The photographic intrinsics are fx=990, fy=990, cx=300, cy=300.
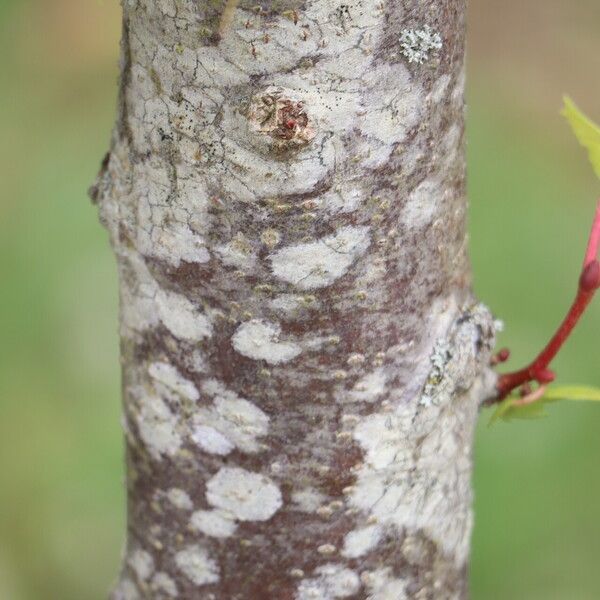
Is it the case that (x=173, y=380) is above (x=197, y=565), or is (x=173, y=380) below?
above

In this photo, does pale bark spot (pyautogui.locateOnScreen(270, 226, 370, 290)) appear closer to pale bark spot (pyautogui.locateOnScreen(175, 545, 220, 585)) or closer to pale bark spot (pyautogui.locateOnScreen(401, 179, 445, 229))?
pale bark spot (pyautogui.locateOnScreen(401, 179, 445, 229))

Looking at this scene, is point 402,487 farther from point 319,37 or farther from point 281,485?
point 319,37

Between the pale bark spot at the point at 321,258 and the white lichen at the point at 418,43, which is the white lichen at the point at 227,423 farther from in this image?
the white lichen at the point at 418,43

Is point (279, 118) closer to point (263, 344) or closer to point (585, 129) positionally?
point (263, 344)

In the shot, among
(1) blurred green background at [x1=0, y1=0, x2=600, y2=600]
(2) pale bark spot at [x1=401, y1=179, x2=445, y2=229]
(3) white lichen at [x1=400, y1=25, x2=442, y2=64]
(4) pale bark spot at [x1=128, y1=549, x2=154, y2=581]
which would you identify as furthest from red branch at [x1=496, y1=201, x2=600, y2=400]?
(1) blurred green background at [x1=0, y1=0, x2=600, y2=600]

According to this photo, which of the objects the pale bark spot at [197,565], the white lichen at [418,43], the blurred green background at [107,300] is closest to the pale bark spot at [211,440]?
the pale bark spot at [197,565]

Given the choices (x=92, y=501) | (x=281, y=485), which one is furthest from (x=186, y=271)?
(x=92, y=501)

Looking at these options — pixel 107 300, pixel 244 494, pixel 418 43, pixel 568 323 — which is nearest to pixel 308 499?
pixel 244 494
